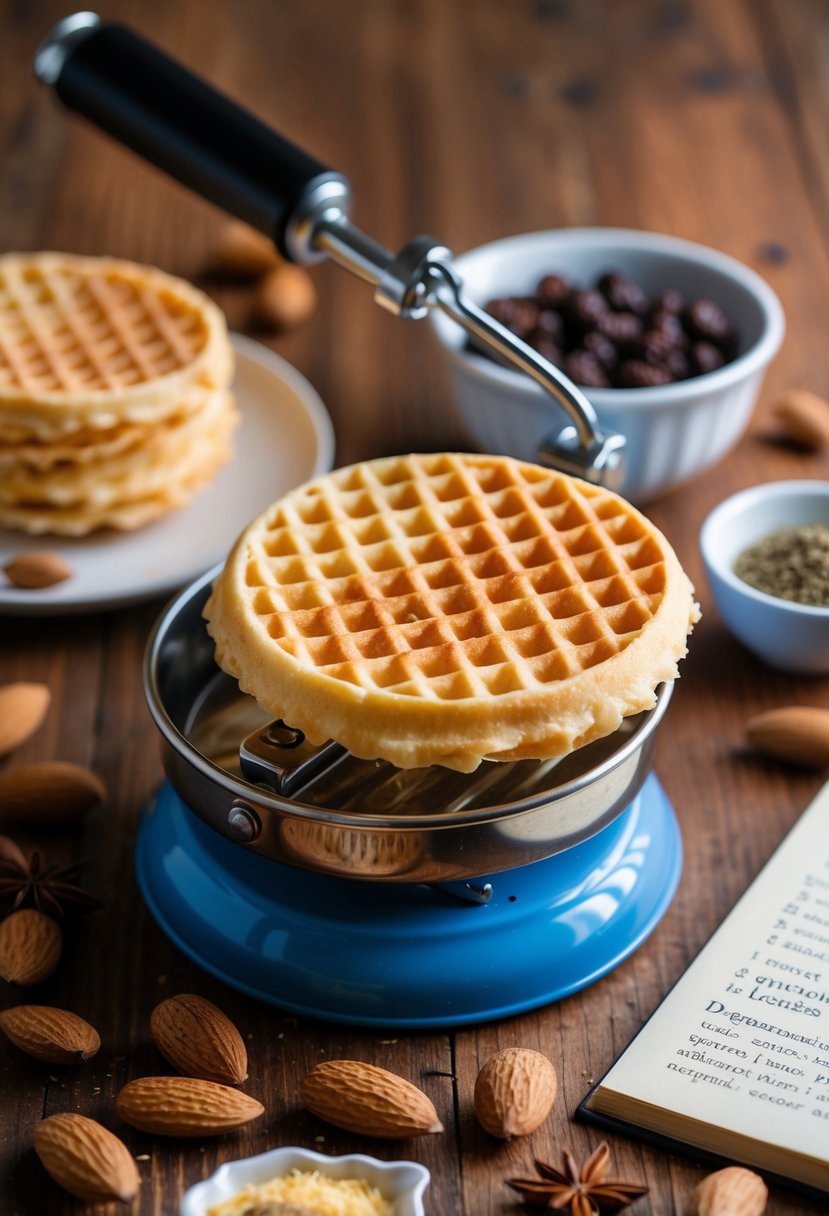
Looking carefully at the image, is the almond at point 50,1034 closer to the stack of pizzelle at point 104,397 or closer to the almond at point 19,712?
the almond at point 19,712

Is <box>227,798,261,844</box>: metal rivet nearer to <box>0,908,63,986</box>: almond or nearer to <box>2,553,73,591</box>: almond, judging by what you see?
<box>0,908,63,986</box>: almond

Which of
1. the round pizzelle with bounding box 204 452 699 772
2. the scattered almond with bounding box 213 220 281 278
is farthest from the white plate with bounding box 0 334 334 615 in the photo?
the round pizzelle with bounding box 204 452 699 772

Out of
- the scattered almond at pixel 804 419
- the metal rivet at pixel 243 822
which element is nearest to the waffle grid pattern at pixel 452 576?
the metal rivet at pixel 243 822

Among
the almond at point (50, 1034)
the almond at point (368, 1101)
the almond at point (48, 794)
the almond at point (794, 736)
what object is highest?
the almond at point (794, 736)

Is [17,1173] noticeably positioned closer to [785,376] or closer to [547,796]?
[547,796]

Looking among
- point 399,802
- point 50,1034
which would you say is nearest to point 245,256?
point 399,802

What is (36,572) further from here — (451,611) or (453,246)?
(453,246)

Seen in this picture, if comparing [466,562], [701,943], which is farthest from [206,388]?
[701,943]
